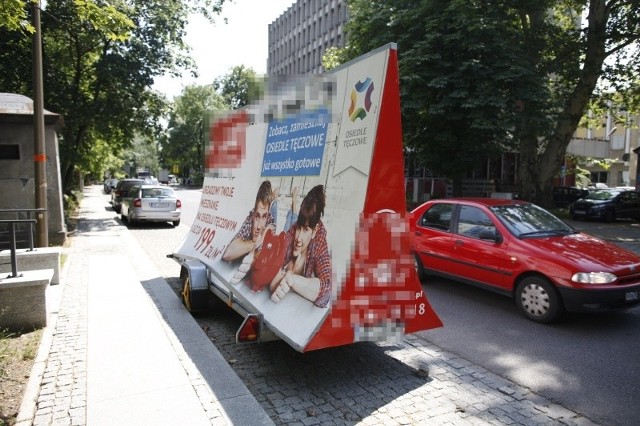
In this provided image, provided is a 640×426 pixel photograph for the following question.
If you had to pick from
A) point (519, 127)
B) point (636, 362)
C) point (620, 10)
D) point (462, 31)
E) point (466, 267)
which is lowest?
point (636, 362)

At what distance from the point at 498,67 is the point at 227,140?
1362 cm

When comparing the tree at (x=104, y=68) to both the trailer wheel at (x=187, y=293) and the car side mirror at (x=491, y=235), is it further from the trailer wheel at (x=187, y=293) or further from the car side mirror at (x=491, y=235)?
the car side mirror at (x=491, y=235)

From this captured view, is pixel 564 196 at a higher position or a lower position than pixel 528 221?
lower

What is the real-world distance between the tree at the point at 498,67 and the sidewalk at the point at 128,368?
532 inches

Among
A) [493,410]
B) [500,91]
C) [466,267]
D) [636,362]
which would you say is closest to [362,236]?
[493,410]

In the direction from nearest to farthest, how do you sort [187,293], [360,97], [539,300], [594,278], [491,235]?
[360,97] → [594,278] → [539,300] → [187,293] → [491,235]

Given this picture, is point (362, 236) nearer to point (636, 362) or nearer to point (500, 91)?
point (636, 362)

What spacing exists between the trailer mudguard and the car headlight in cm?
247

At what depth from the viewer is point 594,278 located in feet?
18.7

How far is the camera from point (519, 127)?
1852 cm

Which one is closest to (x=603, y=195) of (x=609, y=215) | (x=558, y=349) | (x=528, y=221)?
(x=609, y=215)

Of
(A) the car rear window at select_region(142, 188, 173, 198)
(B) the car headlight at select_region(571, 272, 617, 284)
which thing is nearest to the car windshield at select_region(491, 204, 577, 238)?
(B) the car headlight at select_region(571, 272, 617, 284)

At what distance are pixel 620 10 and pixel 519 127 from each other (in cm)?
840

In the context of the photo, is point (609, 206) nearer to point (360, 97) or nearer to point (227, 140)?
point (227, 140)
